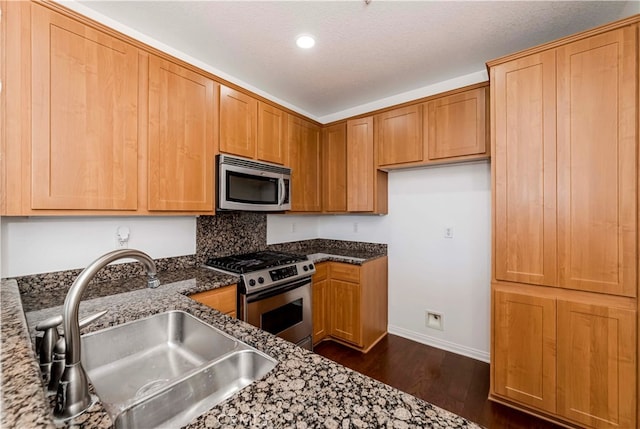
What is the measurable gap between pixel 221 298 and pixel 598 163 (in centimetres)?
249

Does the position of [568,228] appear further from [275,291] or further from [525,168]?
[275,291]

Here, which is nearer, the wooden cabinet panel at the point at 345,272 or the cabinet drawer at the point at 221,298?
the cabinet drawer at the point at 221,298

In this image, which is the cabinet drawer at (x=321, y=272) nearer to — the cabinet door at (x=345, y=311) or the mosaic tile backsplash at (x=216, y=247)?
the cabinet door at (x=345, y=311)

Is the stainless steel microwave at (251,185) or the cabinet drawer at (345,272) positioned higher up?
the stainless steel microwave at (251,185)

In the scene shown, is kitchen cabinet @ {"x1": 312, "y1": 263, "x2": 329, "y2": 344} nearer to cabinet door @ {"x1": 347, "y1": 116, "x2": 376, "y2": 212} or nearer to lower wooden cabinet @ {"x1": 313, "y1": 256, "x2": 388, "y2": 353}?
lower wooden cabinet @ {"x1": 313, "y1": 256, "x2": 388, "y2": 353}

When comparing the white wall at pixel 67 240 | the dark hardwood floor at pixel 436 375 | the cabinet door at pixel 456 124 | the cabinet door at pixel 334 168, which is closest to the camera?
the white wall at pixel 67 240

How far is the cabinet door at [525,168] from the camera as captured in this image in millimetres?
1738

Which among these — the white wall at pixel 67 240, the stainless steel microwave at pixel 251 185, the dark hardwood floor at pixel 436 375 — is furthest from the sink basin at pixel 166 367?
the dark hardwood floor at pixel 436 375

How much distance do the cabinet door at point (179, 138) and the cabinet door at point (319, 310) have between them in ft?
4.43

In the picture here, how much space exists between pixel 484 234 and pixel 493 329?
914 millimetres

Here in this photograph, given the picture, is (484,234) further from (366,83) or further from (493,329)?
(366,83)

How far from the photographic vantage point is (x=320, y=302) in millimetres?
2818

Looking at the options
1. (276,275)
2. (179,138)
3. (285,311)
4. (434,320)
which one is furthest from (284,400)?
(434,320)

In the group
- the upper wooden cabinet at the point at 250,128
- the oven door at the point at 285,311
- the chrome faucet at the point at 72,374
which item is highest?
the upper wooden cabinet at the point at 250,128
